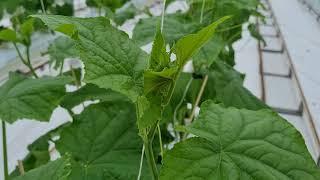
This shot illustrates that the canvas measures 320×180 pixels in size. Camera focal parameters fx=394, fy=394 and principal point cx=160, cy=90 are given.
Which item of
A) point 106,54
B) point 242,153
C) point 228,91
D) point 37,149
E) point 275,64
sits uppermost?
point 106,54

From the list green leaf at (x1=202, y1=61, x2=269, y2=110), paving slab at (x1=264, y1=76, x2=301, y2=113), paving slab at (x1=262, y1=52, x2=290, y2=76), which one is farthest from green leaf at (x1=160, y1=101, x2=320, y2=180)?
paving slab at (x1=262, y1=52, x2=290, y2=76)

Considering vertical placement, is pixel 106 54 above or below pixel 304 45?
above

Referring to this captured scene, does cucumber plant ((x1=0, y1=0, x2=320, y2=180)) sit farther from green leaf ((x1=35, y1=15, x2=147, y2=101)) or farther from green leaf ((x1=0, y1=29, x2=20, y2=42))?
green leaf ((x1=0, y1=29, x2=20, y2=42))

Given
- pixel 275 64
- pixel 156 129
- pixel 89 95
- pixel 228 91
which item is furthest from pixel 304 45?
pixel 156 129

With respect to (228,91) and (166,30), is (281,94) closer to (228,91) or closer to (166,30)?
(228,91)

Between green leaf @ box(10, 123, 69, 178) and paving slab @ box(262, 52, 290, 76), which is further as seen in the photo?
paving slab @ box(262, 52, 290, 76)

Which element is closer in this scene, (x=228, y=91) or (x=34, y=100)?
(x=34, y=100)
